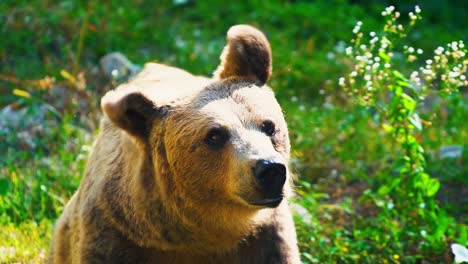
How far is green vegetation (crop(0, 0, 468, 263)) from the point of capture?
6066 mm

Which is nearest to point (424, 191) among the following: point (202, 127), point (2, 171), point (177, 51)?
point (202, 127)

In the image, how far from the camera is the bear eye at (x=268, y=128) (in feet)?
15.0

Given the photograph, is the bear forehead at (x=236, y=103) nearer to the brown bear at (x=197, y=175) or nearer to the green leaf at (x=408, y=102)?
the brown bear at (x=197, y=175)

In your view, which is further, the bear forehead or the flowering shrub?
the flowering shrub

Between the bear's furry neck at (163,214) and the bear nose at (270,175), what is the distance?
1.18 feet

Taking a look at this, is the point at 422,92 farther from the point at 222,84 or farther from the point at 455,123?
the point at 455,123

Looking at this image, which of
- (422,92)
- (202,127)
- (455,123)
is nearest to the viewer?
(202,127)

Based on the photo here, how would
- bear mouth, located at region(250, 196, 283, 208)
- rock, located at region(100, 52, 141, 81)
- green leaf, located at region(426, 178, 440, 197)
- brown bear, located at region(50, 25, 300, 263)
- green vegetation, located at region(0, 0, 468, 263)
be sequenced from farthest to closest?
rock, located at region(100, 52, 141, 81) → green vegetation, located at region(0, 0, 468, 263) → green leaf, located at region(426, 178, 440, 197) → brown bear, located at region(50, 25, 300, 263) → bear mouth, located at region(250, 196, 283, 208)

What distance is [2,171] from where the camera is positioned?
722 cm

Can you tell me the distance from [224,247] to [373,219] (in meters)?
2.08

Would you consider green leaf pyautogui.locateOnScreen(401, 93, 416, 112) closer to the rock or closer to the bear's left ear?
the bear's left ear

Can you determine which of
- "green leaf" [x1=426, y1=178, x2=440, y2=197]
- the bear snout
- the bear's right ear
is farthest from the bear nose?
"green leaf" [x1=426, y1=178, x2=440, y2=197]

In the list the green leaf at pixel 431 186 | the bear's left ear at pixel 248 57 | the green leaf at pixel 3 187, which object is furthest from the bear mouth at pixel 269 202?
the green leaf at pixel 3 187

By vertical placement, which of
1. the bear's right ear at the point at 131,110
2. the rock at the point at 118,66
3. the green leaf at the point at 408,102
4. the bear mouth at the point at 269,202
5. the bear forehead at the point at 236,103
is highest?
the bear forehead at the point at 236,103
